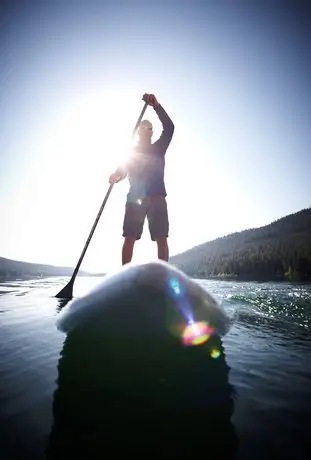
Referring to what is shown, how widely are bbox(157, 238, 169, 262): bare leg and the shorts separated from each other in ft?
0.29

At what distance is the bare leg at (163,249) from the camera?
5430 millimetres

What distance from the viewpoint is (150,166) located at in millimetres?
5898

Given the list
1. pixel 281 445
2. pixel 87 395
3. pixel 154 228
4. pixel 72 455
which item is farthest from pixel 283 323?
pixel 72 455

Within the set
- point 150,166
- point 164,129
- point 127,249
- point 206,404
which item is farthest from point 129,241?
point 206,404

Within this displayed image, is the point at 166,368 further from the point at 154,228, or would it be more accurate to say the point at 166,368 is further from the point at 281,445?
the point at 154,228

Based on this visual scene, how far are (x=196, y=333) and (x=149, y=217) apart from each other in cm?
337

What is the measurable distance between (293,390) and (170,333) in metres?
1.23

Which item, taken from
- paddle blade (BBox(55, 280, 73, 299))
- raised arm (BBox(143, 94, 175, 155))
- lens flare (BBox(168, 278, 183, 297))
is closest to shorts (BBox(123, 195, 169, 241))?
raised arm (BBox(143, 94, 175, 155))

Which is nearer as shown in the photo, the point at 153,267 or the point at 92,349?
the point at 92,349

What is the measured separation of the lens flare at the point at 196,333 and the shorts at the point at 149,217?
2.93 meters

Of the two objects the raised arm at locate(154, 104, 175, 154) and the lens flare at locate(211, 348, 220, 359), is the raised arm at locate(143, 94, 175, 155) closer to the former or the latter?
the raised arm at locate(154, 104, 175, 154)

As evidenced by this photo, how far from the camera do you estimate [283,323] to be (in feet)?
18.7

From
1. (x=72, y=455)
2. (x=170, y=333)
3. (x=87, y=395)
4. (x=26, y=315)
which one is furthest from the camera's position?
(x=26, y=315)

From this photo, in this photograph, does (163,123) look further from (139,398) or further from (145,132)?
(139,398)
